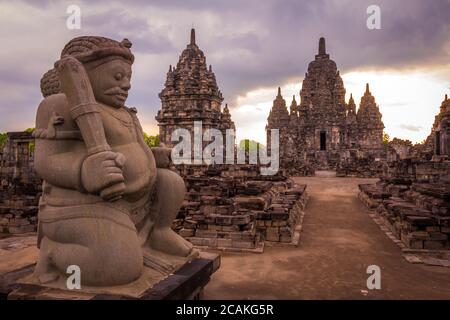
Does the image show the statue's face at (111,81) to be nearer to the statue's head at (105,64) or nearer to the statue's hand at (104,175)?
the statue's head at (105,64)

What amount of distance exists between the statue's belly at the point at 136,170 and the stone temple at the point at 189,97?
676 inches

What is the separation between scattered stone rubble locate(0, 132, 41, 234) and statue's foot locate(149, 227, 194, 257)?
6399mm

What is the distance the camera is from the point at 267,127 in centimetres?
4178

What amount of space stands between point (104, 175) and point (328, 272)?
3957mm

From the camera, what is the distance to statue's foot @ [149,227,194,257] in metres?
3.69

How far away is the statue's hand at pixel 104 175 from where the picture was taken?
9.14 feet

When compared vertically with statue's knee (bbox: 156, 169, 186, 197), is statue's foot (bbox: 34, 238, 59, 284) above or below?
below

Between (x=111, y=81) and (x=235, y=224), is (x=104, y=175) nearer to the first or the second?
(x=111, y=81)
